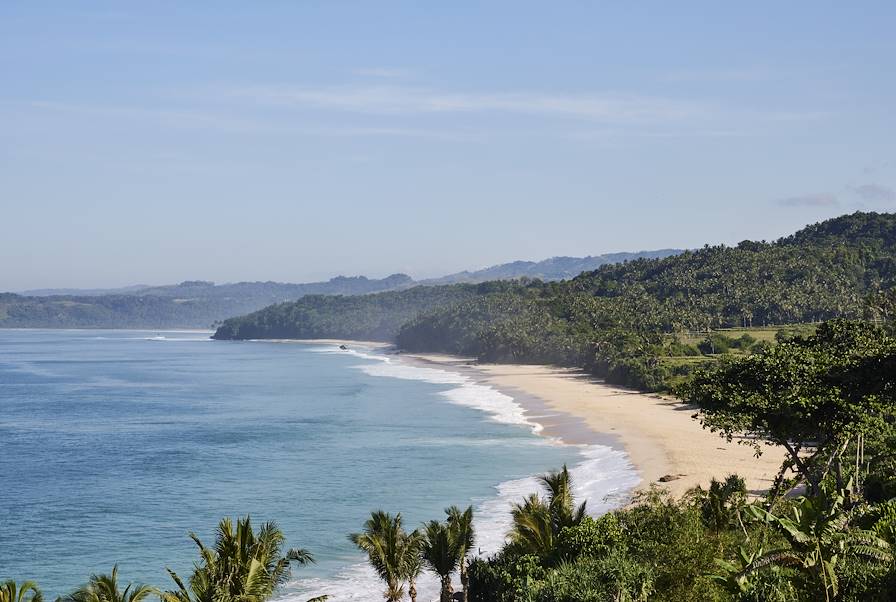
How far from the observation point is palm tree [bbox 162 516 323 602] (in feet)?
60.8

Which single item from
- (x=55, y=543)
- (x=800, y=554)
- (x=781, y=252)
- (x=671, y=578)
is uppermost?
(x=781, y=252)

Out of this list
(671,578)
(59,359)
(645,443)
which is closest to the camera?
(671,578)

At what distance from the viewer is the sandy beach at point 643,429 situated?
52219 mm

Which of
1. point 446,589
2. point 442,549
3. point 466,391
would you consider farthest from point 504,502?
point 466,391

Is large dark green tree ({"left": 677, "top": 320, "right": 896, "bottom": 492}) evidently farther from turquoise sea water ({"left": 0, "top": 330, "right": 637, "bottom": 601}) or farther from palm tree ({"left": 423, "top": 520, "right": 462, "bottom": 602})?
turquoise sea water ({"left": 0, "top": 330, "right": 637, "bottom": 601})

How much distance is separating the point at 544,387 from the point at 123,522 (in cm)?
6780

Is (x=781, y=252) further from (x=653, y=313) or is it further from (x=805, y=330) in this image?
(x=805, y=330)

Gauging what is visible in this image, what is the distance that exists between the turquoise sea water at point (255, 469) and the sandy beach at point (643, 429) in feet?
8.43

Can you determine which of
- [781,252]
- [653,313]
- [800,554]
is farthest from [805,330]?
[800,554]

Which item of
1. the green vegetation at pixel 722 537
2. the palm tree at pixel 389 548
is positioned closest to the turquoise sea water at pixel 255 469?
the palm tree at pixel 389 548

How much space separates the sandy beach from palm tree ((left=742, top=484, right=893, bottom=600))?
3018 cm

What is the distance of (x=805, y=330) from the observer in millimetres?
124938

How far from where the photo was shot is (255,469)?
2400 inches

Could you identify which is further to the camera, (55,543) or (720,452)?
(720,452)
